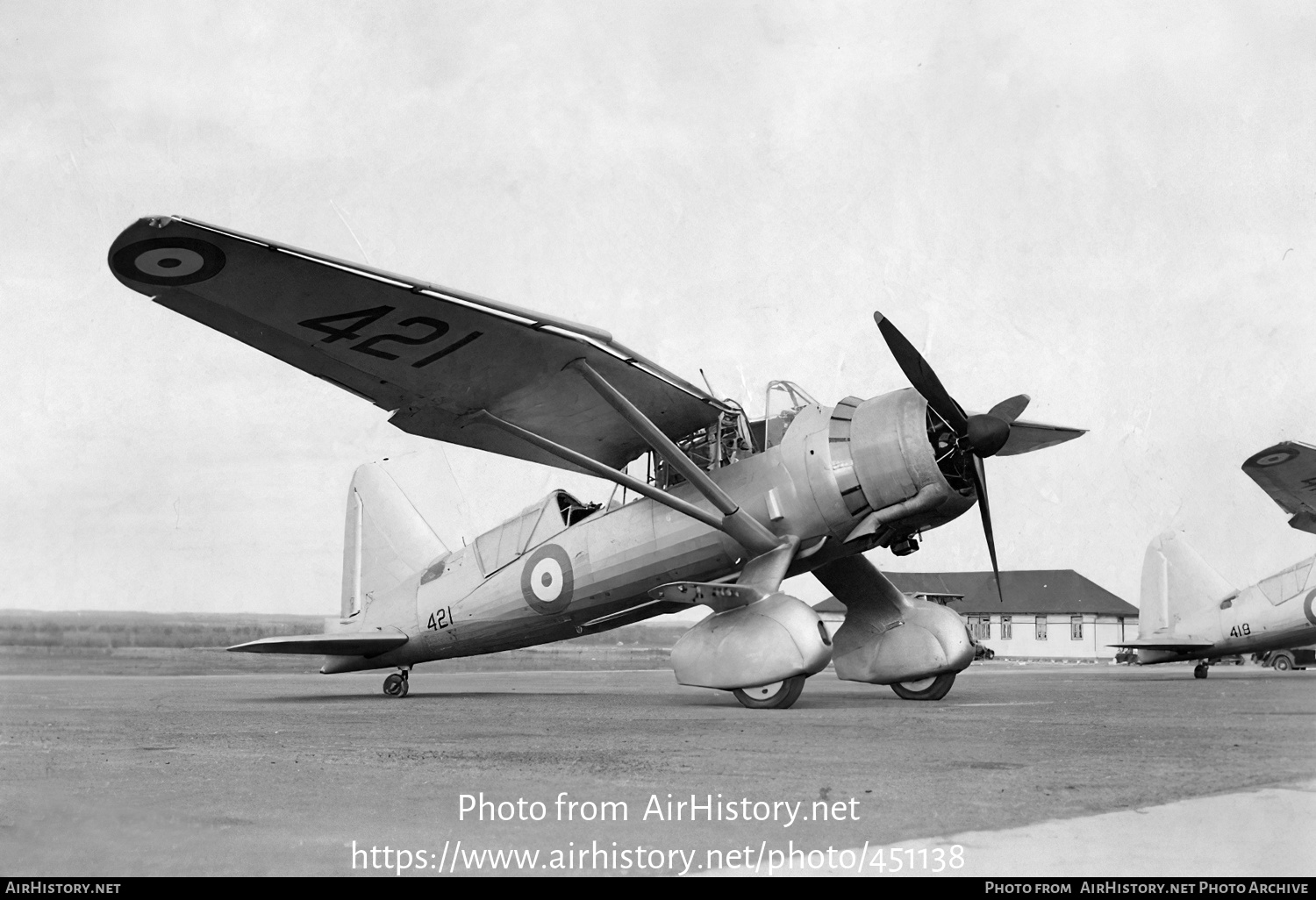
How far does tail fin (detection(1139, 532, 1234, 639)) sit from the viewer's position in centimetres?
2358

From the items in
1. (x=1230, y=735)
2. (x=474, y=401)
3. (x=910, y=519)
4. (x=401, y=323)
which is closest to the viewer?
(x=1230, y=735)

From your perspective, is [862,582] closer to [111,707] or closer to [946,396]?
[946,396]

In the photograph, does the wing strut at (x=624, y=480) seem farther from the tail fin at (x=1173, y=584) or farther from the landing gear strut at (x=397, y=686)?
the tail fin at (x=1173, y=584)

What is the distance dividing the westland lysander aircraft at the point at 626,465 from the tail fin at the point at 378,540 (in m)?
0.77

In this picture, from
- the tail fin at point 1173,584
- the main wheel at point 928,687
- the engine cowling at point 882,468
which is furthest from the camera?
the tail fin at point 1173,584

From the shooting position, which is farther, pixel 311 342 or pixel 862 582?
pixel 862 582

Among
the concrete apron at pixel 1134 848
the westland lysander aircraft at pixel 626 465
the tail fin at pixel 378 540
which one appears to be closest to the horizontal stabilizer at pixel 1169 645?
the westland lysander aircraft at pixel 626 465

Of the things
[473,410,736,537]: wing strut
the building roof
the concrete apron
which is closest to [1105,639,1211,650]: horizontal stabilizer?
[473,410,736,537]: wing strut

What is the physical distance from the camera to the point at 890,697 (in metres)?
12.5

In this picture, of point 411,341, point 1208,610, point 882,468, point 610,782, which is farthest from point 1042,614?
point 610,782

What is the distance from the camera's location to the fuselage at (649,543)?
32.6 feet

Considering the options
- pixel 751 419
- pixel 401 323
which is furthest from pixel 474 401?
pixel 751 419

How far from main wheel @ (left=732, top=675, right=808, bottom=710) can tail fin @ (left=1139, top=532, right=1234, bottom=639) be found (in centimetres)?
1731

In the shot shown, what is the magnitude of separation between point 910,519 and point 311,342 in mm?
5874
